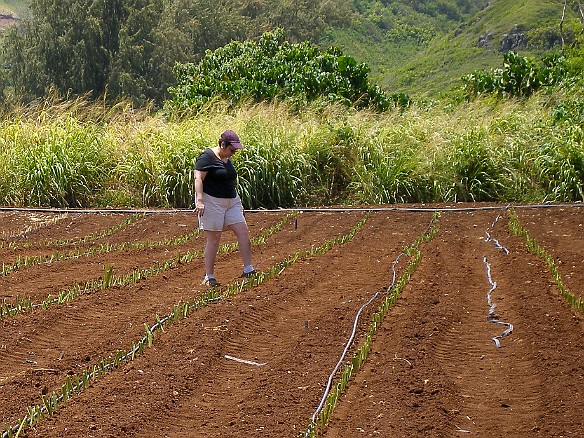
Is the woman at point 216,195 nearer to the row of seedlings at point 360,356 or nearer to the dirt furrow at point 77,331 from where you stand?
the dirt furrow at point 77,331

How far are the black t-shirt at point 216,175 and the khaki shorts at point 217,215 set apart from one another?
6 centimetres

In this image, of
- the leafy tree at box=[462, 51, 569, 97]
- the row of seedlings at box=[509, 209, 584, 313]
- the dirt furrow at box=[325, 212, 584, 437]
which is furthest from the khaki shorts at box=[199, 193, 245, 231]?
the leafy tree at box=[462, 51, 569, 97]

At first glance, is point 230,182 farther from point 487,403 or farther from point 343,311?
point 487,403

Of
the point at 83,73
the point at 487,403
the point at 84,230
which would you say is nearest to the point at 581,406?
the point at 487,403

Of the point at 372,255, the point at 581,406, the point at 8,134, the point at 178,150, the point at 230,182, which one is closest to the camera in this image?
the point at 581,406

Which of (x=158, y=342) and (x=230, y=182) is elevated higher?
(x=230, y=182)

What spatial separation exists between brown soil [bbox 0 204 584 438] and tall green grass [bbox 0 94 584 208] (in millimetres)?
4705

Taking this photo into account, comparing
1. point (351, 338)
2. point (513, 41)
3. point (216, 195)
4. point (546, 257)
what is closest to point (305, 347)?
point (351, 338)

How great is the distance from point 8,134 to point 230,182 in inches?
386

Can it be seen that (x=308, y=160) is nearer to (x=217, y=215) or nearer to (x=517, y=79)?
(x=517, y=79)

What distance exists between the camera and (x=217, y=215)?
28.4 ft

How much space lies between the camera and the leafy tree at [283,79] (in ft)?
71.6

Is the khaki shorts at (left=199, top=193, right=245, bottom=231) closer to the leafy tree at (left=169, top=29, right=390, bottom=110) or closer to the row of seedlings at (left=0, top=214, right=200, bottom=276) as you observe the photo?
the row of seedlings at (left=0, top=214, right=200, bottom=276)

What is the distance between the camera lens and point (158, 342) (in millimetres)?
6648
